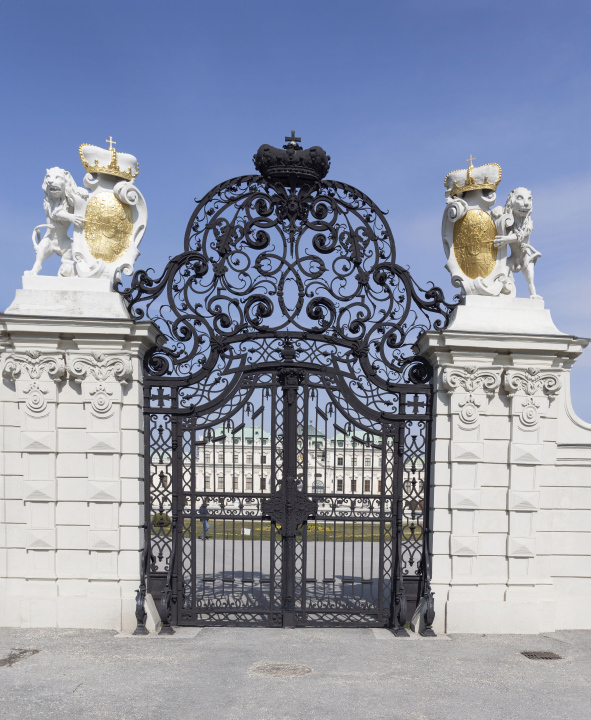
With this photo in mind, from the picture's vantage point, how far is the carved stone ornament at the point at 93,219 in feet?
31.3

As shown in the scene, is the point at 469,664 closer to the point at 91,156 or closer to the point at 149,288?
the point at 149,288

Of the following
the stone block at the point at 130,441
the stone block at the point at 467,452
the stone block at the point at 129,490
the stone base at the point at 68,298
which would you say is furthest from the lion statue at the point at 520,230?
the stone block at the point at 129,490

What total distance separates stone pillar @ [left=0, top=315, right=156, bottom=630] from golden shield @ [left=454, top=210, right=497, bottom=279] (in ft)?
13.9

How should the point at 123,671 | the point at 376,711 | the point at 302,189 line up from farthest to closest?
the point at 302,189 < the point at 123,671 < the point at 376,711

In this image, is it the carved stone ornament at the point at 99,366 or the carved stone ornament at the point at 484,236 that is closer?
the carved stone ornament at the point at 99,366

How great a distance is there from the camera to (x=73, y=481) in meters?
9.28

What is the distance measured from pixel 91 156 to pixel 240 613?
615 cm

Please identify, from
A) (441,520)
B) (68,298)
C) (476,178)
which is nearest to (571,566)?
(441,520)

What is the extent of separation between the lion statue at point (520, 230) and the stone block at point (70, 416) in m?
5.73

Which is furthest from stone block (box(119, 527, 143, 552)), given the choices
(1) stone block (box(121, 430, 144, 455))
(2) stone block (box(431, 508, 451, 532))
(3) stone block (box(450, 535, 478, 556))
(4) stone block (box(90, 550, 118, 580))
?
(3) stone block (box(450, 535, 478, 556))

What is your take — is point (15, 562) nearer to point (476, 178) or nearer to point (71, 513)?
point (71, 513)

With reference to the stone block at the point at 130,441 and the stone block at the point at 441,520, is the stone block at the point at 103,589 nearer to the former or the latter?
the stone block at the point at 130,441

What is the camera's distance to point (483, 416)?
953 centimetres

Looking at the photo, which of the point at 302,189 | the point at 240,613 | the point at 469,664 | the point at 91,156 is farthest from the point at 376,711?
the point at 91,156
